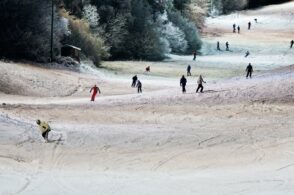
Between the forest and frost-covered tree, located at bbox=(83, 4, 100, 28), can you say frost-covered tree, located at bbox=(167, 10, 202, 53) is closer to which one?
the forest

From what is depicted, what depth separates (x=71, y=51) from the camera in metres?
52.5

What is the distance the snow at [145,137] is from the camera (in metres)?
16.9

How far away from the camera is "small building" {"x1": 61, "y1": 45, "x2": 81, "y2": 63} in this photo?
2062 inches

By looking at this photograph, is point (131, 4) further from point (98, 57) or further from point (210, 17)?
point (210, 17)

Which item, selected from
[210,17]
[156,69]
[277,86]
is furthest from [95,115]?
[210,17]

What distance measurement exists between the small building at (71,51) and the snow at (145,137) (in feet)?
18.4

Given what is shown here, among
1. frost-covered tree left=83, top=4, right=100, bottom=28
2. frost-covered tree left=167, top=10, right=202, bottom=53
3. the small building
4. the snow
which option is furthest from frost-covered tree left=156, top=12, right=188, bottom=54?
the snow

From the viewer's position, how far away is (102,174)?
18391mm

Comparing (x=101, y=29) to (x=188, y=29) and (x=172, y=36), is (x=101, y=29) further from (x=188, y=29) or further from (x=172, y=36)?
(x=188, y=29)

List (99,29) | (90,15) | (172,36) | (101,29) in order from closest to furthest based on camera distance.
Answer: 1. (90,15)
2. (99,29)
3. (101,29)
4. (172,36)

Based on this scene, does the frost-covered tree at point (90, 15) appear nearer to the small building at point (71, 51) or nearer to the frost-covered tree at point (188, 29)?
the small building at point (71, 51)

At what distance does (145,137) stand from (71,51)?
2916 cm

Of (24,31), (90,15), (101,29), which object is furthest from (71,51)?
(101,29)

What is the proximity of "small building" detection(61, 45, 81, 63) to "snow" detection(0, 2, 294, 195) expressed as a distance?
5.62 metres
